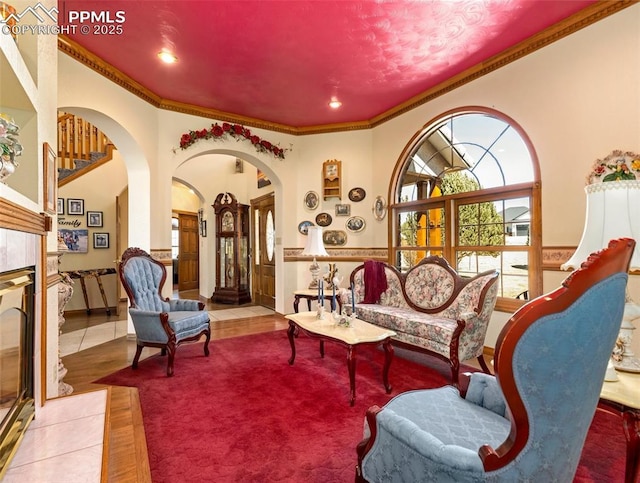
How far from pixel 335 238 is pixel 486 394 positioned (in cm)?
401

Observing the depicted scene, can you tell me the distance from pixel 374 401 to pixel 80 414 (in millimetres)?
1922

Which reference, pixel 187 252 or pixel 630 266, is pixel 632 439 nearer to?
pixel 630 266

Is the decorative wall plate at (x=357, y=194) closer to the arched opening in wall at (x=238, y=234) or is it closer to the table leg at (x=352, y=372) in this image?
the arched opening in wall at (x=238, y=234)

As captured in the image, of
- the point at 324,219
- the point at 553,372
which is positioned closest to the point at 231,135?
the point at 324,219

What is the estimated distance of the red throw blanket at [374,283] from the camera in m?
4.14

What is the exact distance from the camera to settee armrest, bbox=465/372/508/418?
1.48m

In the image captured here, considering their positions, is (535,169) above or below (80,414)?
above

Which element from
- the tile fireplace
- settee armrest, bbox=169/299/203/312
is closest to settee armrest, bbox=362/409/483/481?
the tile fireplace

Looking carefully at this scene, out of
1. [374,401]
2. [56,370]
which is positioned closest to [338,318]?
[374,401]

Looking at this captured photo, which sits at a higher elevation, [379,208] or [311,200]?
[311,200]

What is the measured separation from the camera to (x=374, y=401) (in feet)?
8.16

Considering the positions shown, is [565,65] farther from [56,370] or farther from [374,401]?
[56,370]

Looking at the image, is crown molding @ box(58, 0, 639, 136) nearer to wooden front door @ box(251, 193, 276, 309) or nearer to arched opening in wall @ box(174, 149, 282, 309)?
arched opening in wall @ box(174, 149, 282, 309)

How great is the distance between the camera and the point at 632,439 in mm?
1372
